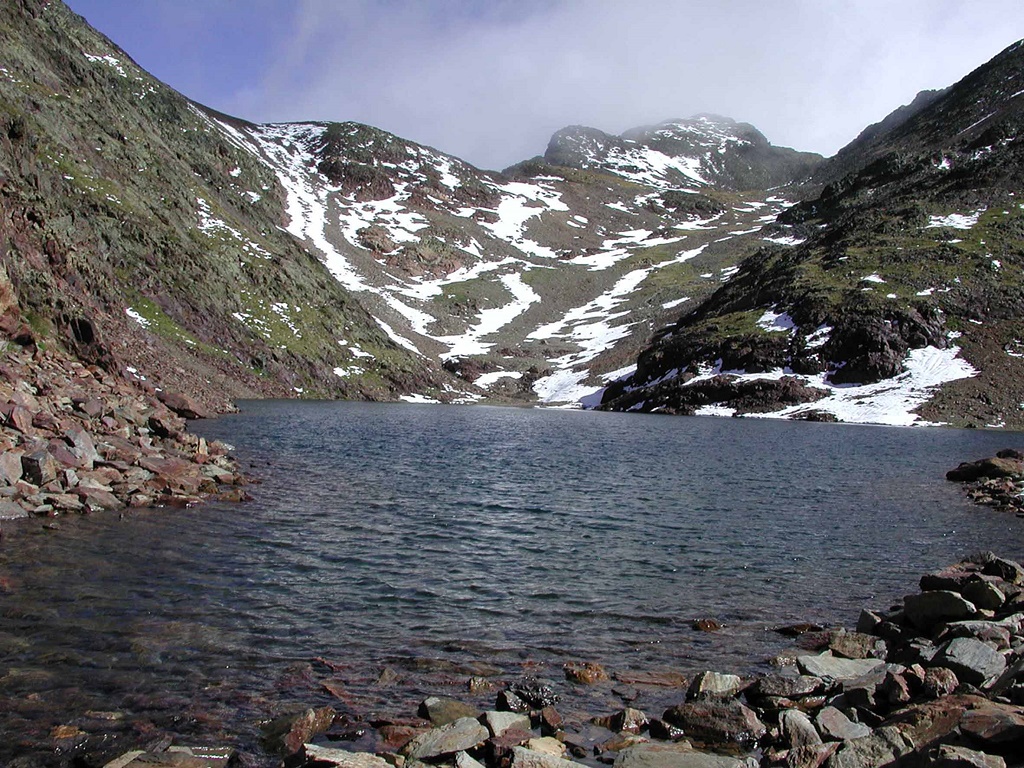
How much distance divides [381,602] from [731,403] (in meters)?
105

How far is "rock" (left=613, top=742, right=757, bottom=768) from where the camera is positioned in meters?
Answer: 9.89

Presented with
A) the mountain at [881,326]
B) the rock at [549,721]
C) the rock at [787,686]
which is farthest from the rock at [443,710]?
the mountain at [881,326]

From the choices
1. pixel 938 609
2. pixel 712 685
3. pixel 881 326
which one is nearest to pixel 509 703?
pixel 712 685

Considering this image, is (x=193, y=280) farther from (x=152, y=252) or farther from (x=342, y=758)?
(x=342, y=758)

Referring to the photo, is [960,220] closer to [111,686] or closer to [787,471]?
[787,471]

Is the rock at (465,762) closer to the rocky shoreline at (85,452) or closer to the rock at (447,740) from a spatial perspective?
the rock at (447,740)

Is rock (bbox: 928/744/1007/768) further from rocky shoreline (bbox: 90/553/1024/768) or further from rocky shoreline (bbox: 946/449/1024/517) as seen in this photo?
rocky shoreline (bbox: 946/449/1024/517)

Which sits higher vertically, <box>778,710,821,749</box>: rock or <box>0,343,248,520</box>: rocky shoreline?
<box>0,343,248,520</box>: rocky shoreline

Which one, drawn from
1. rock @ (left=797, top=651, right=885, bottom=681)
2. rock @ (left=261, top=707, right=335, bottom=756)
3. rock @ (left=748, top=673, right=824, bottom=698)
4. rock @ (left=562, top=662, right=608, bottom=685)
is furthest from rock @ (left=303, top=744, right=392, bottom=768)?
rock @ (left=797, top=651, right=885, bottom=681)

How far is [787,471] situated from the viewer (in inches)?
1809

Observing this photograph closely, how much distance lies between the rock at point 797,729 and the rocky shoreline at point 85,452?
898 inches

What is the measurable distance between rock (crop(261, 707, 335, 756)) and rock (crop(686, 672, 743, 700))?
639 cm

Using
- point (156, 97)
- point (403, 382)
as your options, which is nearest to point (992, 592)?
point (403, 382)

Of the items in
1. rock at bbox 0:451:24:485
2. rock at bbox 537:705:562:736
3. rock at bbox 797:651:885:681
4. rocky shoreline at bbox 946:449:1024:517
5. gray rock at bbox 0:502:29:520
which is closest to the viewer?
rock at bbox 537:705:562:736
